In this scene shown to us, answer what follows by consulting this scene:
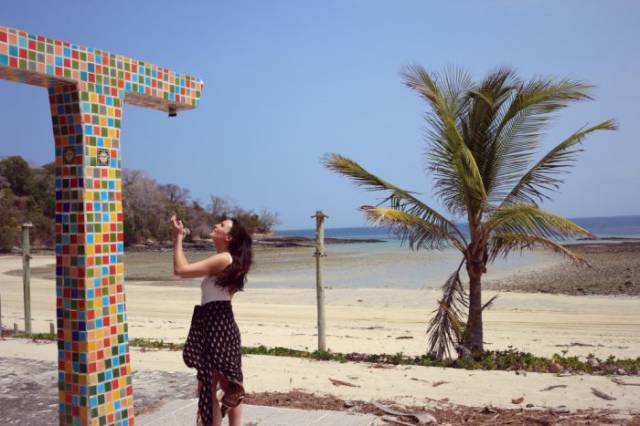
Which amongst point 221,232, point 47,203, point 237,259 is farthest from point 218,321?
point 47,203

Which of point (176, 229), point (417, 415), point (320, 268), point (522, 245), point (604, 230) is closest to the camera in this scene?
point (176, 229)

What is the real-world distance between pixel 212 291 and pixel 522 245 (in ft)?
17.6

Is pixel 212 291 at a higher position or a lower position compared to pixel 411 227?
lower

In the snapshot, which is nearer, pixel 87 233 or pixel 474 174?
pixel 87 233

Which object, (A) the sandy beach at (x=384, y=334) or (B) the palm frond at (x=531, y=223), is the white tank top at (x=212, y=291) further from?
(B) the palm frond at (x=531, y=223)

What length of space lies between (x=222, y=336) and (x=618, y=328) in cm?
1135

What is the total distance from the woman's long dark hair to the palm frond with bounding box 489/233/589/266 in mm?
4827

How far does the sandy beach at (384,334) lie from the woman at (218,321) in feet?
8.04

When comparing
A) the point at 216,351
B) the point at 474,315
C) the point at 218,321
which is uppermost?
the point at 218,321

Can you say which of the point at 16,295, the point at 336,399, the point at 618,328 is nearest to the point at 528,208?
the point at 336,399

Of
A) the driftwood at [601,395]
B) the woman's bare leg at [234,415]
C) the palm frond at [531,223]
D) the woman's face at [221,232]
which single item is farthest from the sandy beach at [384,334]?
the woman's face at [221,232]

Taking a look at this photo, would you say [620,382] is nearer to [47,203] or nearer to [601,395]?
[601,395]

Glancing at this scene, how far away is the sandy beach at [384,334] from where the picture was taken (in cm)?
625

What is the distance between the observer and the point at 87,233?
11.7 ft
